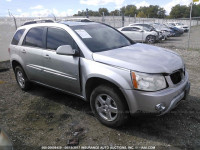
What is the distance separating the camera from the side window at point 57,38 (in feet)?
12.2

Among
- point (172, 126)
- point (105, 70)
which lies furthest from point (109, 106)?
point (172, 126)

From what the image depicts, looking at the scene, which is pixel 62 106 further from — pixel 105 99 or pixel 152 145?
pixel 152 145

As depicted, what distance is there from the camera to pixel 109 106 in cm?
323

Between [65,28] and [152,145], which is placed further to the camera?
[65,28]

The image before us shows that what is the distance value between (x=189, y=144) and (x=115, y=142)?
43.2 inches

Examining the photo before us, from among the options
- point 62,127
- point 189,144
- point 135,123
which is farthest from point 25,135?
point 189,144

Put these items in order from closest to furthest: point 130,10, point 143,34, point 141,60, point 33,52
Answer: point 141,60 < point 33,52 < point 143,34 < point 130,10

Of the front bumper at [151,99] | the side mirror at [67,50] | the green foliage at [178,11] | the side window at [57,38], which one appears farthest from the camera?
the green foliage at [178,11]

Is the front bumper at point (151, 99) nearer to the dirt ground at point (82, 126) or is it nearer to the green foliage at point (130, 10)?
the dirt ground at point (82, 126)

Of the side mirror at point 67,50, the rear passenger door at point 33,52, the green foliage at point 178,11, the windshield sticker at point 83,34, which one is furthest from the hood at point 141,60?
the green foliage at point 178,11

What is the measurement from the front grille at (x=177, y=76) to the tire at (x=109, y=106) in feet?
2.81

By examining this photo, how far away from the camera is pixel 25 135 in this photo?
10.9 feet

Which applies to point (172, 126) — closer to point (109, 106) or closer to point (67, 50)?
point (109, 106)

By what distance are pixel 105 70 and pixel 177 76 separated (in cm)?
119
